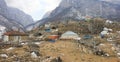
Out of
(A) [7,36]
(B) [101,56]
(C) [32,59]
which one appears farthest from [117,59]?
(A) [7,36]

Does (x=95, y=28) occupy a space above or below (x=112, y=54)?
above

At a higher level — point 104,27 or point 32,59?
point 104,27

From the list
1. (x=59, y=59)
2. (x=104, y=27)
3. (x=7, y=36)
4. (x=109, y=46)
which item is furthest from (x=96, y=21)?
(x=59, y=59)

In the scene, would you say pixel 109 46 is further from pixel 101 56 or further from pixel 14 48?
pixel 14 48

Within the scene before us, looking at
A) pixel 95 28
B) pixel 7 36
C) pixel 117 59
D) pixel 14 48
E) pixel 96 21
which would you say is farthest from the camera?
pixel 96 21

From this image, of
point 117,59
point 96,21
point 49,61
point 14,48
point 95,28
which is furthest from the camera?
point 96,21

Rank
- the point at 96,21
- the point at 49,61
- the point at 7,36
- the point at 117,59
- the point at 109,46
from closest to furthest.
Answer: the point at 49,61 < the point at 117,59 < the point at 109,46 < the point at 7,36 < the point at 96,21

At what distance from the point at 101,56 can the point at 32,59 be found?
48.4 ft

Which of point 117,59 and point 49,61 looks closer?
point 49,61

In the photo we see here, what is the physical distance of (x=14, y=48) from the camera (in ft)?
183

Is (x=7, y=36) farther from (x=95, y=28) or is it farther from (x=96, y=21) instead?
(x=96, y=21)

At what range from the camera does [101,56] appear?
53844mm

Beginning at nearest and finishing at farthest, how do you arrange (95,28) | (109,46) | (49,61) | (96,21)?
(49,61) < (109,46) < (95,28) < (96,21)

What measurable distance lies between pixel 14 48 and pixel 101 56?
16.1 metres
